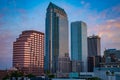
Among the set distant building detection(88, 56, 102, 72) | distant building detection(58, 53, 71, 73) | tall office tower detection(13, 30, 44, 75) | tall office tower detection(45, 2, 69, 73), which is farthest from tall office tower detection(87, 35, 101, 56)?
tall office tower detection(13, 30, 44, 75)

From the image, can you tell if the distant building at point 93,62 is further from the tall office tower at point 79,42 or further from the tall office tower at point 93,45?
the tall office tower at point 93,45

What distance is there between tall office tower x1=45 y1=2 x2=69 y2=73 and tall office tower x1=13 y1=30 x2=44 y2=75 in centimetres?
836

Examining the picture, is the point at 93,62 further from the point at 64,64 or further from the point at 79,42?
the point at 64,64

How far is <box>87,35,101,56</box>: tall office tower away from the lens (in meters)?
63.0

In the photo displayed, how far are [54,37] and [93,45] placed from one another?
62.3 feet

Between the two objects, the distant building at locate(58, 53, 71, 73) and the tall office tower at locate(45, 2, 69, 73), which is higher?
the tall office tower at locate(45, 2, 69, 73)

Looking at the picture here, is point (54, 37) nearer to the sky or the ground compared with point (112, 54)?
nearer to the sky

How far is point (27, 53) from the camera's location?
35281mm

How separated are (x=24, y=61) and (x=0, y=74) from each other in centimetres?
801

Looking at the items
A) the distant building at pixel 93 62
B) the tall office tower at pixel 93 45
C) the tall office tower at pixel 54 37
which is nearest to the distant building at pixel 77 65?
the distant building at pixel 93 62

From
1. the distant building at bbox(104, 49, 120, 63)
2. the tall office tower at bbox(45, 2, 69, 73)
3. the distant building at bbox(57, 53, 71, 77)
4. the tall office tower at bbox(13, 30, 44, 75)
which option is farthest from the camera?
the distant building at bbox(104, 49, 120, 63)

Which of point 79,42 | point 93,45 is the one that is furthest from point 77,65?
point 93,45

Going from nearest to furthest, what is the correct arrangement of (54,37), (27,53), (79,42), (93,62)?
(27,53) → (54,37) → (93,62) → (79,42)

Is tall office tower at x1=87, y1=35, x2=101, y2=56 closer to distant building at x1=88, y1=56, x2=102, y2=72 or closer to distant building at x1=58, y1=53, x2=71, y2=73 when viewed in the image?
distant building at x1=88, y1=56, x2=102, y2=72
